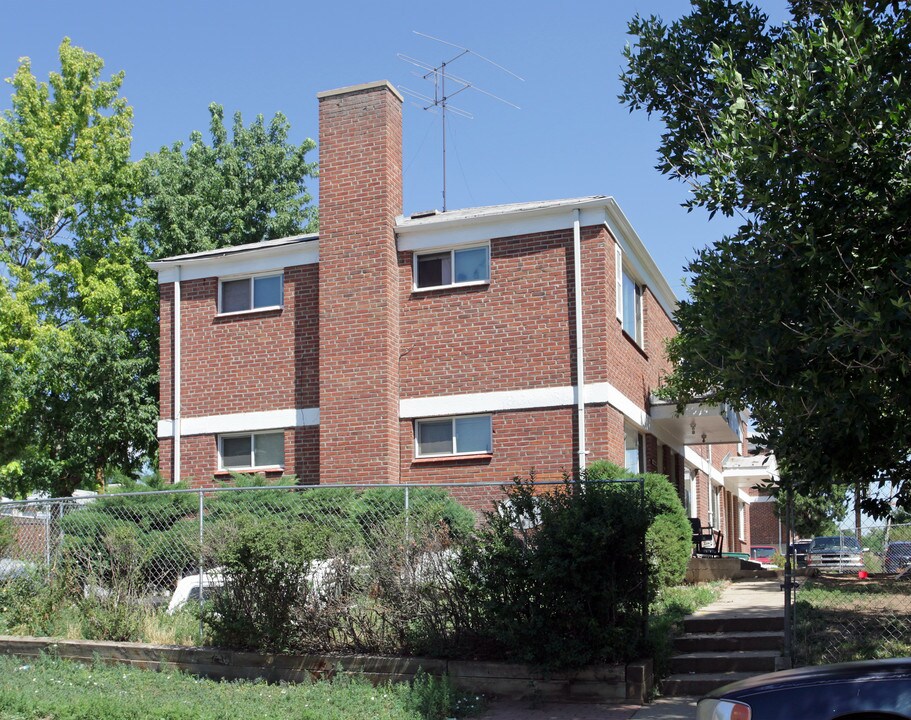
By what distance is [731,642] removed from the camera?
428 inches

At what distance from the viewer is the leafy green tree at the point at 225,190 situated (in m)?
28.4

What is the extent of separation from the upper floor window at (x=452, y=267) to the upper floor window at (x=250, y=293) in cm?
292

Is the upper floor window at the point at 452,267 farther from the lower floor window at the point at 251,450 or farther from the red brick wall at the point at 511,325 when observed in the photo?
the lower floor window at the point at 251,450

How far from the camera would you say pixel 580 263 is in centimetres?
1752

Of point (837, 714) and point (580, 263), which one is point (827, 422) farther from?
point (580, 263)

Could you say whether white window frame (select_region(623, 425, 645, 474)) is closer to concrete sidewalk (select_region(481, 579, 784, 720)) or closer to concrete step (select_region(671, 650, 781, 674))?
concrete step (select_region(671, 650, 781, 674))

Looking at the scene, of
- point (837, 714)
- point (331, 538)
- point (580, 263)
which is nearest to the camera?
point (837, 714)

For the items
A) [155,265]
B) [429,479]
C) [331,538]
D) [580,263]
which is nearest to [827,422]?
[331,538]

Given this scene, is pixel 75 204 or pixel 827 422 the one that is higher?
pixel 75 204

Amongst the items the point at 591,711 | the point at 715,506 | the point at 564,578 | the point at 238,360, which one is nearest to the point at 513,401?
the point at 238,360

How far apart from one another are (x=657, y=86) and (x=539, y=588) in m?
5.04

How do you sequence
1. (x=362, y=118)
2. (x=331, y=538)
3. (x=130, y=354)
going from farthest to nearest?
1. (x=130, y=354)
2. (x=362, y=118)
3. (x=331, y=538)

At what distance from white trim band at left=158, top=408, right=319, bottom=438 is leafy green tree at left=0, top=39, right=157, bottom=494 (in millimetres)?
4920

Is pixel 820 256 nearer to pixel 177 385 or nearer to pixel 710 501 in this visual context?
pixel 177 385
